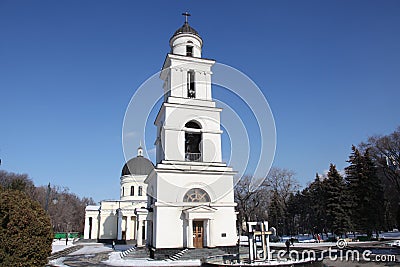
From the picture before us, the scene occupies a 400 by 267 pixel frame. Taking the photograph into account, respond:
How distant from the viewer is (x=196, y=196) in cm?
2139

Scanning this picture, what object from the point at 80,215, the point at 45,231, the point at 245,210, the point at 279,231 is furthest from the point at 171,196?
the point at 80,215

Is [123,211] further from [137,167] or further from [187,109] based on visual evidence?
[187,109]

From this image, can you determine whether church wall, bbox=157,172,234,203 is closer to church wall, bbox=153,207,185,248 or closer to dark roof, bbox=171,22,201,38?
church wall, bbox=153,207,185,248

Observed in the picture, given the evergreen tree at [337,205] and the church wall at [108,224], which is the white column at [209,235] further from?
the church wall at [108,224]

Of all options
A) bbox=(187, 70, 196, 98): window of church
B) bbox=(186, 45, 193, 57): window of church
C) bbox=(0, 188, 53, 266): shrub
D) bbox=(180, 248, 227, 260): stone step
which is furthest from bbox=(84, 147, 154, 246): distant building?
bbox=(0, 188, 53, 266): shrub

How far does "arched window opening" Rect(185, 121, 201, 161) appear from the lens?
2333 cm

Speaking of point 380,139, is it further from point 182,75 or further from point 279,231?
point 182,75

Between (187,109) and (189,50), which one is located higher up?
(189,50)

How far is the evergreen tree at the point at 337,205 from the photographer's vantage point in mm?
35406

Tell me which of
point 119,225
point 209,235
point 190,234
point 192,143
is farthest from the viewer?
point 119,225

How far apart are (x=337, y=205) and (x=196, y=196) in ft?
74.3

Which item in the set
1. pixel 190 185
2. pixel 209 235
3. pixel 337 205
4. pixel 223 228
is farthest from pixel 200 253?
pixel 337 205

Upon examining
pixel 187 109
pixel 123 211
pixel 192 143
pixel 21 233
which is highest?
pixel 187 109

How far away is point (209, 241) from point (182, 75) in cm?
1280
